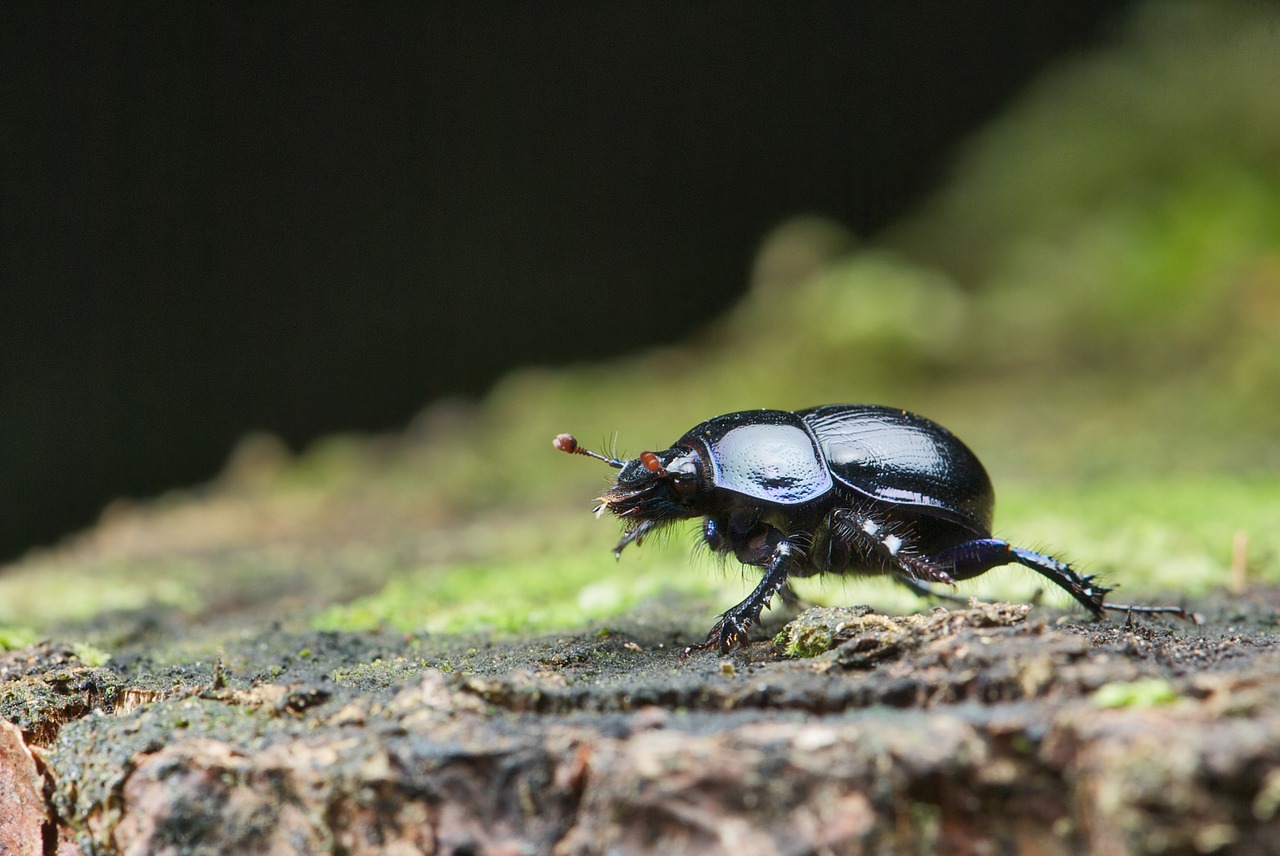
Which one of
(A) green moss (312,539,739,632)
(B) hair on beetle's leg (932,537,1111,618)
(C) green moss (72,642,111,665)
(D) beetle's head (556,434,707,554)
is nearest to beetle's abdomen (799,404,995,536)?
(B) hair on beetle's leg (932,537,1111,618)

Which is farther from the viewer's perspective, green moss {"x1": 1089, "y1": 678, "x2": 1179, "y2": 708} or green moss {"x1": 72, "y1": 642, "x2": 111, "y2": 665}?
green moss {"x1": 72, "y1": 642, "x2": 111, "y2": 665}

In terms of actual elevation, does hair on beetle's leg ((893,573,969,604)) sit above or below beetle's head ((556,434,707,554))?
below

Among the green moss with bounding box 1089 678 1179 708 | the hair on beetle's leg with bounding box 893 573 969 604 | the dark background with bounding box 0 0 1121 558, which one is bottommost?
the green moss with bounding box 1089 678 1179 708

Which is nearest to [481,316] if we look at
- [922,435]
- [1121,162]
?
[1121,162]

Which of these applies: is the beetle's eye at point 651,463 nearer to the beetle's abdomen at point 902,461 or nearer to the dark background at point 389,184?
the beetle's abdomen at point 902,461

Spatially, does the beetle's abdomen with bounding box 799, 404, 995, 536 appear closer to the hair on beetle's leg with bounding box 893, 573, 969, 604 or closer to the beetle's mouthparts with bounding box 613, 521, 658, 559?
the hair on beetle's leg with bounding box 893, 573, 969, 604

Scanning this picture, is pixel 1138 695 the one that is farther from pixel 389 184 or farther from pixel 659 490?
pixel 389 184

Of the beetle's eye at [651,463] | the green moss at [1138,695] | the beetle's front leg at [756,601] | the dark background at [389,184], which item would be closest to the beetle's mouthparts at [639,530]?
the beetle's eye at [651,463]
